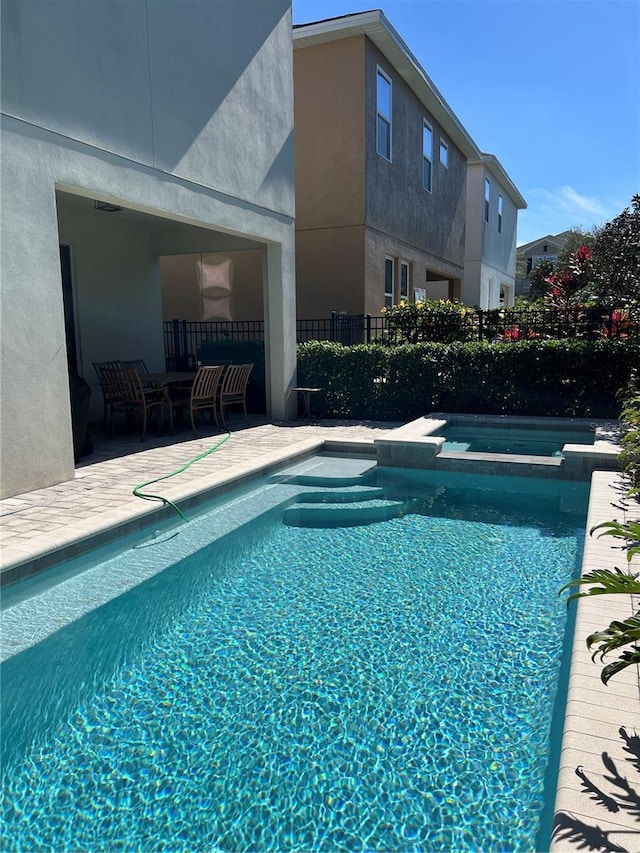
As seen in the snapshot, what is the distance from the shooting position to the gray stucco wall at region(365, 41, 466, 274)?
43.3 feet

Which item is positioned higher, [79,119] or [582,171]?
[582,171]

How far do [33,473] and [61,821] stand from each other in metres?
4.07

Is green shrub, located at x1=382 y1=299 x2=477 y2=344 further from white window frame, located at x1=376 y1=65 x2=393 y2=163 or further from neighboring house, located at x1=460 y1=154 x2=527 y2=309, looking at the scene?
neighboring house, located at x1=460 y1=154 x2=527 y2=309

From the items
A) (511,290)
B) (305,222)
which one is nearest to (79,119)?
(305,222)

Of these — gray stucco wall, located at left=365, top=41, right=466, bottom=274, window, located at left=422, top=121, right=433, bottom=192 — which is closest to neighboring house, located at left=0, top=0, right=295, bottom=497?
gray stucco wall, located at left=365, top=41, right=466, bottom=274

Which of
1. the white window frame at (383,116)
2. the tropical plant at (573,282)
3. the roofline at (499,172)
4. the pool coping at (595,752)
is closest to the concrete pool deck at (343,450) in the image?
the pool coping at (595,752)

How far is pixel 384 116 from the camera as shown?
13.8 meters

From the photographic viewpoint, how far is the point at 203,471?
6949mm

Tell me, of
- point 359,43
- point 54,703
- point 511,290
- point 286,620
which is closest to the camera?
point 54,703

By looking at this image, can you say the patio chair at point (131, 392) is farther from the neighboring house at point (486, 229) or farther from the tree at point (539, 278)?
the tree at point (539, 278)

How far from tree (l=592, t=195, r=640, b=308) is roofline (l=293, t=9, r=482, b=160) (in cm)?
611

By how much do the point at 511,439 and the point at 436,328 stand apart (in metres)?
2.98

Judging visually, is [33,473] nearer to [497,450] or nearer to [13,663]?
[13,663]

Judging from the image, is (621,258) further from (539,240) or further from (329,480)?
(539,240)
